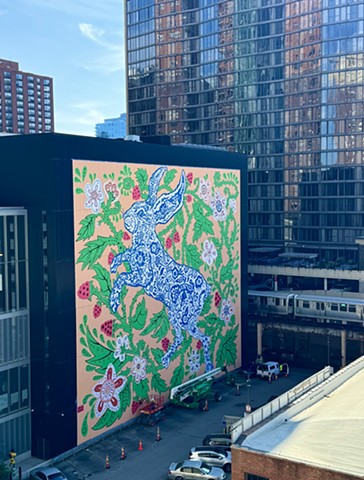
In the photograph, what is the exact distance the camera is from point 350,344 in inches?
2306

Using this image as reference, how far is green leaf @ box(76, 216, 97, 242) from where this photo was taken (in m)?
41.6

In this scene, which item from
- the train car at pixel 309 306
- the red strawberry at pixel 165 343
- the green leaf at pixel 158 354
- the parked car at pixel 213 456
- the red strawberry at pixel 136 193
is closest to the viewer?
the parked car at pixel 213 456

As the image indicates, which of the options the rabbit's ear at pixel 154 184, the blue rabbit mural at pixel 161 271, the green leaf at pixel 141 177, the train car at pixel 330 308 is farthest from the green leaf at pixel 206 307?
the green leaf at pixel 141 177

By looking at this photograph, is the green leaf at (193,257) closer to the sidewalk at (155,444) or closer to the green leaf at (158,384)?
the green leaf at (158,384)

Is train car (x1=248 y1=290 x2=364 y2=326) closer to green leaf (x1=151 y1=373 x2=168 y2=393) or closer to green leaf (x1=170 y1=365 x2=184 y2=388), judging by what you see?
green leaf (x1=170 y1=365 x2=184 y2=388)

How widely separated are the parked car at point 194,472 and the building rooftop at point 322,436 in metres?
7.95

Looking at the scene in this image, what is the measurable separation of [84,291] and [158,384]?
1198 centimetres

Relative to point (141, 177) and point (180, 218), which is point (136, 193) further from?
point (180, 218)

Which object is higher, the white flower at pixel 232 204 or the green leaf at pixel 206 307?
the white flower at pixel 232 204

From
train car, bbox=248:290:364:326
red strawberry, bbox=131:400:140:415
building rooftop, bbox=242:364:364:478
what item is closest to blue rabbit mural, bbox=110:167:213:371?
red strawberry, bbox=131:400:140:415

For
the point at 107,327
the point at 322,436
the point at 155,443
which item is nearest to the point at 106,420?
the point at 155,443

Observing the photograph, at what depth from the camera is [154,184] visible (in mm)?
48219

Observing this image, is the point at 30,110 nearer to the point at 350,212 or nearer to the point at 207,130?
the point at 207,130

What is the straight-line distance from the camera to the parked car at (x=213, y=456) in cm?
3816
